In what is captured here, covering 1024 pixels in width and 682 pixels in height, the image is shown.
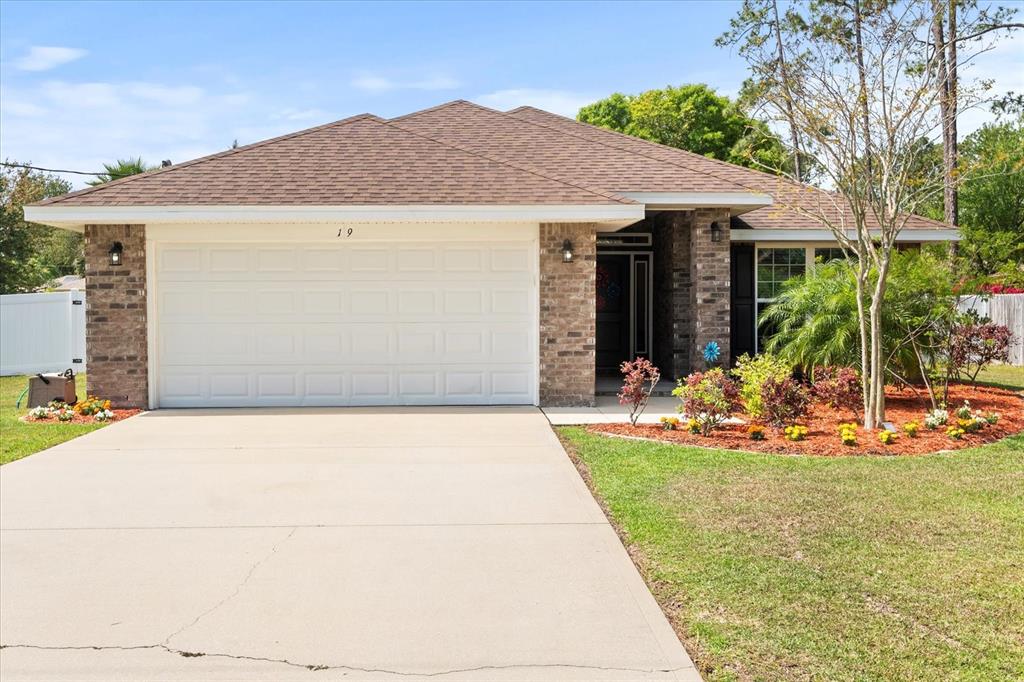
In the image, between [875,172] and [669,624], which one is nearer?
[669,624]

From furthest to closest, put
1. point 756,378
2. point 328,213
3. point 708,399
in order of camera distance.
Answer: point 328,213 < point 756,378 < point 708,399

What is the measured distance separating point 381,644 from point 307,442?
18.2 feet

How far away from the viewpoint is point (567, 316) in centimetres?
1204

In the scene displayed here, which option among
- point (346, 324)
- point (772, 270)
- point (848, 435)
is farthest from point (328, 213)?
point (772, 270)

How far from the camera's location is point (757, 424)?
9.78m

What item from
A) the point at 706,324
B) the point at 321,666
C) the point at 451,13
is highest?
the point at 451,13

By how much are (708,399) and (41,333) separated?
16.0m

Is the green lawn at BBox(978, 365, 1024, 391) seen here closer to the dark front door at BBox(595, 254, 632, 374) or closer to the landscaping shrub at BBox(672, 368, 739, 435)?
the dark front door at BBox(595, 254, 632, 374)

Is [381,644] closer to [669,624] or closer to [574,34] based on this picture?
[669,624]

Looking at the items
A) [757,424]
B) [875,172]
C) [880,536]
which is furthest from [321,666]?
[875,172]

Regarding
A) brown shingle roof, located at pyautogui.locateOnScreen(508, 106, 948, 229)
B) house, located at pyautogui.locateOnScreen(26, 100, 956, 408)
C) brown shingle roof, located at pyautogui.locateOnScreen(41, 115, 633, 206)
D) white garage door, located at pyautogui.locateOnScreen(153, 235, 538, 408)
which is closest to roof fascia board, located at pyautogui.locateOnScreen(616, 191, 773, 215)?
house, located at pyautogui.locateOnScreen(26, 100, 956, 408)

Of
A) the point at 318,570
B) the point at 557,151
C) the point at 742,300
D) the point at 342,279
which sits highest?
the point at 557,151

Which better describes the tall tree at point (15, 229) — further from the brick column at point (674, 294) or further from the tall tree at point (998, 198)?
the tall tree at point (998, 198)

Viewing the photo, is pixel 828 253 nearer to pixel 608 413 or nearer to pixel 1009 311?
pixel 608 413
